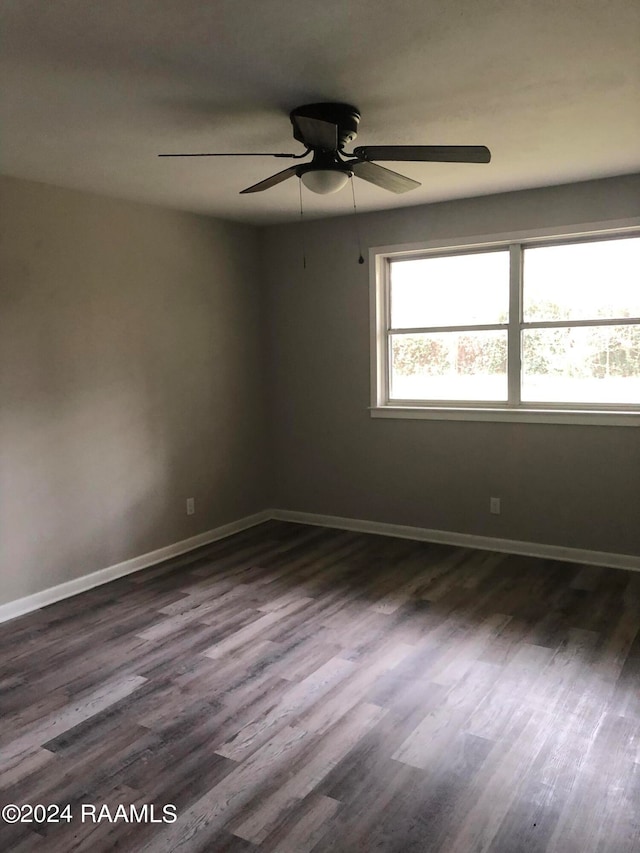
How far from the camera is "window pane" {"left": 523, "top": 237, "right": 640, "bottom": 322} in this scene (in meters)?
4.31

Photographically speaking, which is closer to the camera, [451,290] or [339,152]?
[339,152]

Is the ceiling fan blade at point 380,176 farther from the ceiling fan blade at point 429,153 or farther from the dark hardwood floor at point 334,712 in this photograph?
the dark hardwood floor at point 334,712

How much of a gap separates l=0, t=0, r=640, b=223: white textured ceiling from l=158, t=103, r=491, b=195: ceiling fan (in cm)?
9

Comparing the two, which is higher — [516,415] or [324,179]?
[324,179]

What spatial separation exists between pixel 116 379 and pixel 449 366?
239cm

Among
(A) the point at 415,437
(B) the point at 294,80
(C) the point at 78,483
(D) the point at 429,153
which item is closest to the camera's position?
(B) the point at 294,80

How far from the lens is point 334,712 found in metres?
2.75

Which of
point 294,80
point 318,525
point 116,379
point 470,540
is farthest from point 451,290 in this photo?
point 294,80

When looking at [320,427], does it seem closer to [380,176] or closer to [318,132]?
[380,176]

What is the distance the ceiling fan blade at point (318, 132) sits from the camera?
2.47 m

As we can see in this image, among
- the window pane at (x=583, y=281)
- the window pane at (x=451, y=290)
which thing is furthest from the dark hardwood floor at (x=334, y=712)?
the window pane at (x=451, y=290)

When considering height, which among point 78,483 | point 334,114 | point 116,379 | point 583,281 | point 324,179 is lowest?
point 78,483

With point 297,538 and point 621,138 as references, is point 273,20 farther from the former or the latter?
point 297,538

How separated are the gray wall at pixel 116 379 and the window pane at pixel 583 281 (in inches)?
89.5
